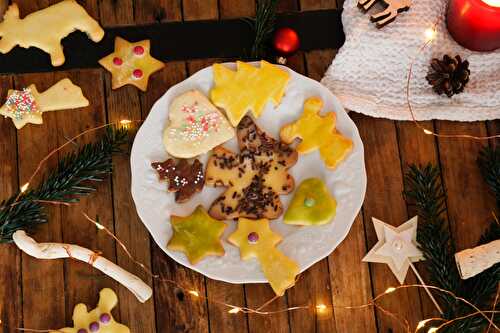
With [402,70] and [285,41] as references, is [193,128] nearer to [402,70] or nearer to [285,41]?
[285,41]

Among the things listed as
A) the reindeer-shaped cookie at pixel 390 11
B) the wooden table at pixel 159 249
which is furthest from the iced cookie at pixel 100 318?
the reindeer-shaped cookie at pixel 390 11

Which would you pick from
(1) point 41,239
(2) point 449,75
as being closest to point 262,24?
(2) point 449,75

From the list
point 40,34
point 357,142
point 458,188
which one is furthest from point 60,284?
point 458,188

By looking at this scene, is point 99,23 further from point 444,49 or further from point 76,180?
point 444,49

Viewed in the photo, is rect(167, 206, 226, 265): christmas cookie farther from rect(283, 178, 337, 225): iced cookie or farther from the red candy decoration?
the red candy decoration

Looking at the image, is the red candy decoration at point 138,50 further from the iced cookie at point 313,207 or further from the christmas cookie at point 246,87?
the iced cookie at point 313,207

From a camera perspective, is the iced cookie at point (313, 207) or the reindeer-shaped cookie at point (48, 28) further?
the reindeer-shaped cookie at point (48, 28)

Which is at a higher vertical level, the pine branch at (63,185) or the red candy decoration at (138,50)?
the red candy decoration at (138,50)
